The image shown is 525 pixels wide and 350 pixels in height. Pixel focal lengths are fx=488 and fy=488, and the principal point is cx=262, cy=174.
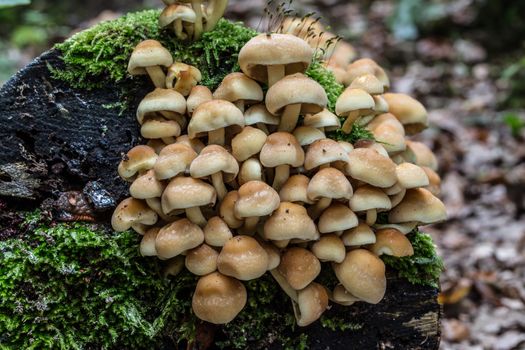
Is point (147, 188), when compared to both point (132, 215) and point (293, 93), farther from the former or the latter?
point (293, 93)

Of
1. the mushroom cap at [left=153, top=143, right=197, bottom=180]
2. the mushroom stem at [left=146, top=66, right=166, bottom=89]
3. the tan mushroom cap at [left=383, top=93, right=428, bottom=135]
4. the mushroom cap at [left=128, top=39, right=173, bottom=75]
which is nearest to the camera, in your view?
the mushroom cap at [left=153, top=143, right=197, bottom=180]

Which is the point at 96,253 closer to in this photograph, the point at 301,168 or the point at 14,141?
the point at 14,141

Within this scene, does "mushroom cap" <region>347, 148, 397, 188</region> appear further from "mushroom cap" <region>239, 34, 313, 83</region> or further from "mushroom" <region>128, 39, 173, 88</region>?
"mushroom" <region>128, 39, 173, 88</region>

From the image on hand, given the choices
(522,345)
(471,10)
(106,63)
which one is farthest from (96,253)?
(471,10)

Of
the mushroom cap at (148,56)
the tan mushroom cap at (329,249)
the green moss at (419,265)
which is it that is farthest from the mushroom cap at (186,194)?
the green moss at (419,265)

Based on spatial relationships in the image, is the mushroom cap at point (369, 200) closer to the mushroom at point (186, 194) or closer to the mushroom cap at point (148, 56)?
the mushroom at point (186, 194)

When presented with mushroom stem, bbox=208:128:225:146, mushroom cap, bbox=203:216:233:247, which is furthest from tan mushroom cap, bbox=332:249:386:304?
mushroom stem, bbox=208:128:225:146

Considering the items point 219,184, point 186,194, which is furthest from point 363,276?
point 186,194
